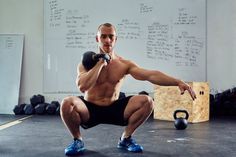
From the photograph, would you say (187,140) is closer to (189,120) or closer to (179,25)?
(189,120)

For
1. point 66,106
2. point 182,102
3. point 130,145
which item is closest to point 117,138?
point 130,145

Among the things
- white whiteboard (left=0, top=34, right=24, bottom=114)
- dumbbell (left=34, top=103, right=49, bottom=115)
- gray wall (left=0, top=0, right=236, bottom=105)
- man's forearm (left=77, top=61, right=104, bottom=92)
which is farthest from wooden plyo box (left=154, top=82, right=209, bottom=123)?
white whiteboard (left=0, top=34, right=24, bottom=114)

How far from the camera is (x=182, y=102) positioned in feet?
15.3

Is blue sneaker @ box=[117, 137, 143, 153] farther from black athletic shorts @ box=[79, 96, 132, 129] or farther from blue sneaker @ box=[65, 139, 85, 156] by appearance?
blue sneaker @ box=[65, 139, 85, 156]

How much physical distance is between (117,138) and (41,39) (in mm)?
3220

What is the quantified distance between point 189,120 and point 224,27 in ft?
6.14

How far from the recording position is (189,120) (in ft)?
15.0

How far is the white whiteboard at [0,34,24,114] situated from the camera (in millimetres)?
5836

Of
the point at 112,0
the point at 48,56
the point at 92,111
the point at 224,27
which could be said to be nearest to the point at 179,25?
the point at 224,27

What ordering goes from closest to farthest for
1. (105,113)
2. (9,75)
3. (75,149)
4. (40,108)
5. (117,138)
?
1. (75,149)
2. (105,113)
3. (117,138)
4. (40,108)
5. (9,75)

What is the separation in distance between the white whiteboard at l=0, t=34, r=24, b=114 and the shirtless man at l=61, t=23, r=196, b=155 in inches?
135

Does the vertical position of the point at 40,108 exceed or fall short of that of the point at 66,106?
it falls short

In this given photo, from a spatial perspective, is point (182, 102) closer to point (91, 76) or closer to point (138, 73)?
point (138, 73)

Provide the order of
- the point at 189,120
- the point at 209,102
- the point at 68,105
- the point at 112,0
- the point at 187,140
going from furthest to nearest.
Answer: the point at 112,0 → the point at 209,102 → the point at 189,120 → the point at 187,140 → the point at 68,105
